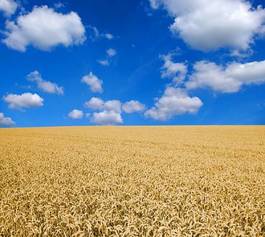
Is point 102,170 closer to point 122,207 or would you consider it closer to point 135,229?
point 122,207

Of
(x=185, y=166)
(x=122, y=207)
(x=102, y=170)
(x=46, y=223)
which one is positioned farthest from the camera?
(x=185, y=166)

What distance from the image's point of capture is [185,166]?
13.3 meters

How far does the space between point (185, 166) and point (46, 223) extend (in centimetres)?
819

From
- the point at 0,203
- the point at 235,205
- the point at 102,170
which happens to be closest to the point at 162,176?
the point at 102,170

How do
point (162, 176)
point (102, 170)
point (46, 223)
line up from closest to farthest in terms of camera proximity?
point (46, 223)
point (162, 176)
point (102, 170)

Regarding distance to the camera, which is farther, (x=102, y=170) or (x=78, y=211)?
(x=102, y=170)

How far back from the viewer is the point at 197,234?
550 cm

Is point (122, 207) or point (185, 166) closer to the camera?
point (122, 207)

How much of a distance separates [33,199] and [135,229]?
10.8ft

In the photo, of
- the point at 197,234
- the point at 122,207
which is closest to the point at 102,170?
the point at 122,207

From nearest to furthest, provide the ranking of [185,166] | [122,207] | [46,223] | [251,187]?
[46,223]
[122,207]
[251,187]
[185,166]

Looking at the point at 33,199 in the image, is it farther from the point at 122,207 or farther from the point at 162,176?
the point at 162,176

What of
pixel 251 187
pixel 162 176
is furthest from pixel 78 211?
pixel 251 187

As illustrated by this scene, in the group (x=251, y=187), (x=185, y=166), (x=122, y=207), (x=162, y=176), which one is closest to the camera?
(x=122, y=207)
